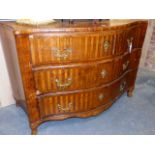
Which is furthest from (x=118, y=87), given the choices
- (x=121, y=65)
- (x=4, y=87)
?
(x=4, y=87)

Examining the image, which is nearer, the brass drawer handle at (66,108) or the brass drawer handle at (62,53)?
the brass drawer handle at (62,53)

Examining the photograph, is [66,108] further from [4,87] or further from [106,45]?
[4,87]

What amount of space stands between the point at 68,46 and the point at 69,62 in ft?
0.40

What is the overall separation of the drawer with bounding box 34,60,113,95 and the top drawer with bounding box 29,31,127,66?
6 centimetres

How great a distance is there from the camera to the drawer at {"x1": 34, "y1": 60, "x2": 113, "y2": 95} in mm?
1273

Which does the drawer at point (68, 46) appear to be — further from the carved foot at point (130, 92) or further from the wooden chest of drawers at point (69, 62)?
the carved foot at point (130, 92)

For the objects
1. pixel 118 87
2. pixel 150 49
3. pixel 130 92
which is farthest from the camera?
pixel 150 49

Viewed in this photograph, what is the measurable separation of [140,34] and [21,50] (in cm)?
110

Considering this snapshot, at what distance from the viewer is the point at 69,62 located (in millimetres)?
1266

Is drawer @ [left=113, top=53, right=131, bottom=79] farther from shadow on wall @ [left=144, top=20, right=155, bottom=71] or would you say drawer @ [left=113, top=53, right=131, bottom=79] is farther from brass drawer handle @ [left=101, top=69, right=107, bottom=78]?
shadow on wall @ [left=144, top=20, right=155, bottom=71]

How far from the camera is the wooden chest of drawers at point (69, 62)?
1147 millimetres

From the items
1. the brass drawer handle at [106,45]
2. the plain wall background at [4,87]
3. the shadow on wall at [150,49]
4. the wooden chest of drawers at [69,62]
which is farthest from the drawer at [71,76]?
the shadow on wall at [150,49]

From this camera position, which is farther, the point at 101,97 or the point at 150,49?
the point at 150,49
